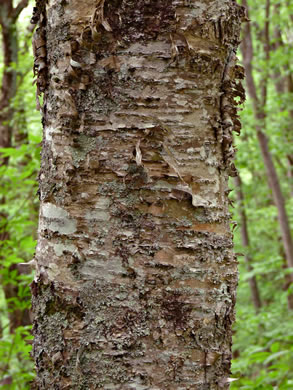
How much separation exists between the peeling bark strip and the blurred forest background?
0.82 ft

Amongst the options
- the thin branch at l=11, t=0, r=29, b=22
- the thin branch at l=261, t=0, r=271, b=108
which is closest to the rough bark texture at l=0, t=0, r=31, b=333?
the thin branch at l=11, t=0, r=29, b=22

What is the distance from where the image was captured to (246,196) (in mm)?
11523

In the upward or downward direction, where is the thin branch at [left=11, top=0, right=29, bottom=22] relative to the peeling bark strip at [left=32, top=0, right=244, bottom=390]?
upward

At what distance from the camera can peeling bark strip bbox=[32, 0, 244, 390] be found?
103cm

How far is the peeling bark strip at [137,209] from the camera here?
103cm

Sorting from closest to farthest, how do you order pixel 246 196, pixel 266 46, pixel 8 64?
1. pixel 8 64
2. pixel 266 46
3. pixel 246 196

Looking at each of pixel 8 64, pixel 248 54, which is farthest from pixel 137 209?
pixel 248 54

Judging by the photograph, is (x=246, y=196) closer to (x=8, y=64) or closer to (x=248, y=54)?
(x=248, y=54)

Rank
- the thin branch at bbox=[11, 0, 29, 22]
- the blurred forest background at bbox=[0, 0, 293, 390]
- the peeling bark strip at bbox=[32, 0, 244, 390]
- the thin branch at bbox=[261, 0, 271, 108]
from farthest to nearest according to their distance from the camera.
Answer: the thin branch at bbox=[261, 0, 271, 108]
the thin branch at bbox=[11, 0, 29, 22]
the blurred forest background at bbox=[0, 0, 293, 390]
the peeling bark strip at bbox=[32, 0, 244, 390]

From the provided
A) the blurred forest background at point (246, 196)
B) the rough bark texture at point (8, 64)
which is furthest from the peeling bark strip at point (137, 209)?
the rough bark texture at point (8, 64)

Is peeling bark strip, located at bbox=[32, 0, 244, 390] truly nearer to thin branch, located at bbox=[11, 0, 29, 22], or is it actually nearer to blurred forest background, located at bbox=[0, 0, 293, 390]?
blurred forest background, located at bbox=[0, 0, 293, 390]

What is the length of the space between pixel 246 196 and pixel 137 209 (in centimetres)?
1082

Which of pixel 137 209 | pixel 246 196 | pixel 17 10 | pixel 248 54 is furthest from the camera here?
pixel 246 196

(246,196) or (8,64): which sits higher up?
(8,64)
